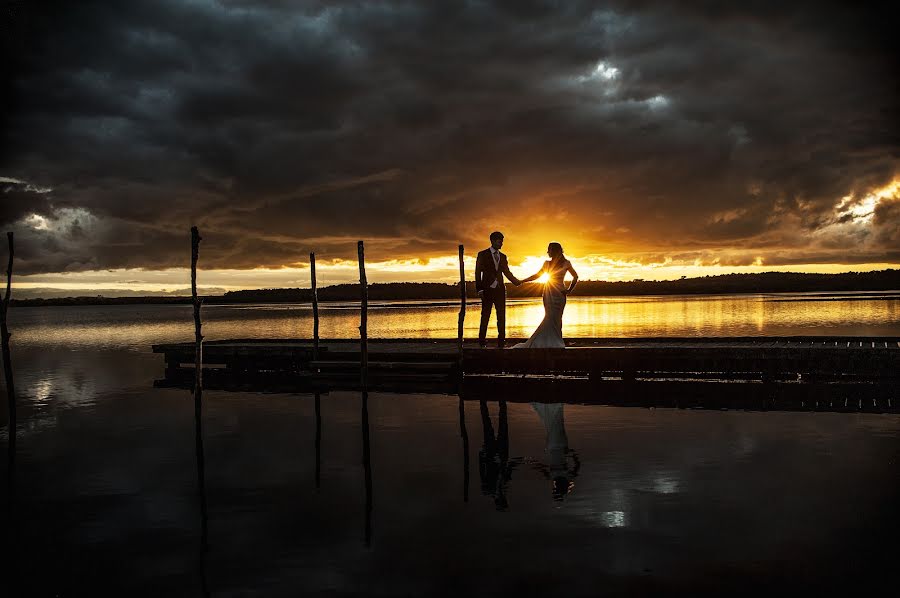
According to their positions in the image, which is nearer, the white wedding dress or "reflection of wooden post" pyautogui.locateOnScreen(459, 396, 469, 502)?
"reflection of wooden post" pyautogui.locateOnScreen(459, 396, 469, 502)

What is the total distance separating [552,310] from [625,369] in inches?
124

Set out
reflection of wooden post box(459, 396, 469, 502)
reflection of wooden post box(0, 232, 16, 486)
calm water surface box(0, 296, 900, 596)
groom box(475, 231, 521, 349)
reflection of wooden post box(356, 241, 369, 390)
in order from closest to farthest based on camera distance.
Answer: calm water surface box(0, 296, 900, 596)
reflection of wooden post box(459, 396, 469, 502)
reflection of wooden post box(0, 232, 16, 486)
groom box(475, 231, 521, 349)
reflection of wooden post box(356, 241, 369, 390)

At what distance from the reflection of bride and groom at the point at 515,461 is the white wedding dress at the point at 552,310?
2.26 meters

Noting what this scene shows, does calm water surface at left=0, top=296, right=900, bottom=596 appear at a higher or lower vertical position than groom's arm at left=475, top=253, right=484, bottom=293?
lower

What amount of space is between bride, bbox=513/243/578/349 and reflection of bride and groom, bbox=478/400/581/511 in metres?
2.31

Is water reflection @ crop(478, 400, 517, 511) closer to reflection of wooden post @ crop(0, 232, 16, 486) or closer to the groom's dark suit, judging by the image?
the groom's dark suit

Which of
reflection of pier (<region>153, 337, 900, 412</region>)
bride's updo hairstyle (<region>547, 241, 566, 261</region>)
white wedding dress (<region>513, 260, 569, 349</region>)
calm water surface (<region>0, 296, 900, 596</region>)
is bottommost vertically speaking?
calm water surface (<region>0, 296, 900, 596</region>)

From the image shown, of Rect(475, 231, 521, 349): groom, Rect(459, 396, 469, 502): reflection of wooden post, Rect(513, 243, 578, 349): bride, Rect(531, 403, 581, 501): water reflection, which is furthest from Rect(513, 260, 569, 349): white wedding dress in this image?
Rect(459, 396, 469, 502): reflection of wooden post

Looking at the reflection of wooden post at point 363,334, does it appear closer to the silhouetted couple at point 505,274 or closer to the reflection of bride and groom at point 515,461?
the silhouetted couple at point 505,274

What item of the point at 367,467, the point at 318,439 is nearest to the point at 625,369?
the point at 318,439

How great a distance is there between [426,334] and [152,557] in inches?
2014

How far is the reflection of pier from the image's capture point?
1992 cm

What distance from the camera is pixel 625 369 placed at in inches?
874

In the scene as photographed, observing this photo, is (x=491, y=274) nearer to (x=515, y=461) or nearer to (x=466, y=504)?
(x=515, y=461)
